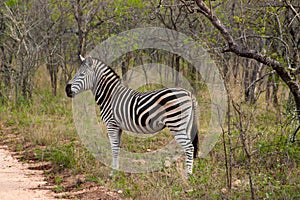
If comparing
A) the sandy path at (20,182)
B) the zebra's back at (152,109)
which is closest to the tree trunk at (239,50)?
the zebra's back at (152,109)

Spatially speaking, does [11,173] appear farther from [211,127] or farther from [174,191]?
[211,127]

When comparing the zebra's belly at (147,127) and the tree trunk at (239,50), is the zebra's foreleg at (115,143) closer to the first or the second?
the zebra's belly at (147,127)

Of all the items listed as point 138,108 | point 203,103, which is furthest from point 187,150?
point 203,103

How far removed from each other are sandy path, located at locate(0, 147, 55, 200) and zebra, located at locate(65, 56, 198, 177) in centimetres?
109

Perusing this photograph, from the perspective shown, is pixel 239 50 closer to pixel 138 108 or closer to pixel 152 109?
pixel 152 109

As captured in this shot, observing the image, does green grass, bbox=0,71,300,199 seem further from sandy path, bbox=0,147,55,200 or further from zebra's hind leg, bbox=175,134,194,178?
sandy path, bbox=0,147,55,200

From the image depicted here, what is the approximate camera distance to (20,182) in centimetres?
683

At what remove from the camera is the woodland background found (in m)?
5.72

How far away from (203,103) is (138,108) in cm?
362

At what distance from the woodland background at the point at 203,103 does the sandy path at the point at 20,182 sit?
0.24m

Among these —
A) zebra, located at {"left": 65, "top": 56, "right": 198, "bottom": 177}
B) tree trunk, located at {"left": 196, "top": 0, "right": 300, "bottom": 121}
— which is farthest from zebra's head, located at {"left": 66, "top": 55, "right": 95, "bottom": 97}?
tree trunk, located at {"left": 196, "top": 0, "right": 300, "bottom": 121}

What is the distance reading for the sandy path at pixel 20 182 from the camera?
242 inches

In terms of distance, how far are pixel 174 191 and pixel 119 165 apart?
202 centimetres

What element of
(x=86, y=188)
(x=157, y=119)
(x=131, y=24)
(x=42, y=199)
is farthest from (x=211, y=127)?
(x=131, y=24)
